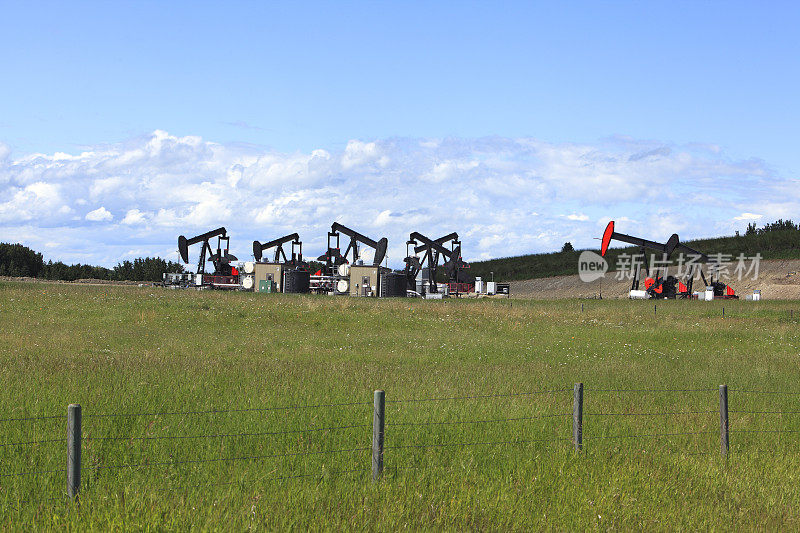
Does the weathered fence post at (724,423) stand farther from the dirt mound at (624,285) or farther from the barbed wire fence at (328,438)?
the dirt mound at (624,285)

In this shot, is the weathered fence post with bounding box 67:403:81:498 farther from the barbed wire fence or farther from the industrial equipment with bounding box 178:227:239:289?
the industrial equipment with bounding box 178:227:239:289

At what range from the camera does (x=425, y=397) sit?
14281 mm

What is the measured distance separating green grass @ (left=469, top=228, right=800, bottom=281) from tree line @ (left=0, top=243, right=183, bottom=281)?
5603 cm

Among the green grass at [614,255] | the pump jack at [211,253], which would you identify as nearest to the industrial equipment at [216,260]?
the pump jack at [211,253]

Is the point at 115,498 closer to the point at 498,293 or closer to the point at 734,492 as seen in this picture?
the point at 734,492

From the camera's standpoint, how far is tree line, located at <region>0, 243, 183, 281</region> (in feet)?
349

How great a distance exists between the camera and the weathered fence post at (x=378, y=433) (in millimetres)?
8508

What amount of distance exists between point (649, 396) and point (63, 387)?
1249 cm

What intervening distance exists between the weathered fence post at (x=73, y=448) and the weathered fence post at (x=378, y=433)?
3.26m

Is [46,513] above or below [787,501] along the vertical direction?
above

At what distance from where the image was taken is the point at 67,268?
115812 millimetres

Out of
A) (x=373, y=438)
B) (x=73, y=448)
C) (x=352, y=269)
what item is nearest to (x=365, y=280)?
(x=352, y=269)

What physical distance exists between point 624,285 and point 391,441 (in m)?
94.5

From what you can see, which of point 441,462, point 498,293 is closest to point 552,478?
point 441,462
